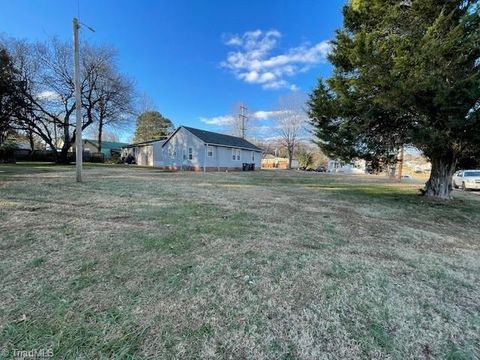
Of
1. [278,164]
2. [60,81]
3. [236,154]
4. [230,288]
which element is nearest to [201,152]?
[236,154]

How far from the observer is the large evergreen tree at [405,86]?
269 inches

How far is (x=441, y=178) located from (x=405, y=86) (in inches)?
186

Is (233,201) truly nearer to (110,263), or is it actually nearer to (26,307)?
(110,263)

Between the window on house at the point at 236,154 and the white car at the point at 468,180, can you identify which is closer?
the white car at the point at 468,180

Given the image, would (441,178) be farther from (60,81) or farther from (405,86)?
(60,81)

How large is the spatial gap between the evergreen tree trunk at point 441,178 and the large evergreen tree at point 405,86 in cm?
3

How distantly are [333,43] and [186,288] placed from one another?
418 inches

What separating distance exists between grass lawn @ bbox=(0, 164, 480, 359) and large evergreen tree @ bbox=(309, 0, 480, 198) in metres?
3.48

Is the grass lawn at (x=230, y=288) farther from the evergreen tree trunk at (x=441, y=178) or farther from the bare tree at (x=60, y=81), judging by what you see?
the bare tree at (x=60, y=81)

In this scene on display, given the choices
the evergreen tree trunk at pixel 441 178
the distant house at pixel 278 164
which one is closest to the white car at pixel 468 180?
the evergreen tree trunk at pixel 441 178

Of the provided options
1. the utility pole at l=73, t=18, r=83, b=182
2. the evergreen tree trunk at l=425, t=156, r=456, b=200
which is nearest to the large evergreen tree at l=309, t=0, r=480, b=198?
the evergreen tree trunk at l=425, t=156, r=456, b=200

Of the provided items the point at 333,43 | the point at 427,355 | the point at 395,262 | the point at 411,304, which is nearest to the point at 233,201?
the point at 395,262

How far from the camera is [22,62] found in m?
21.3

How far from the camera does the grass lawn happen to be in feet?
6.81
